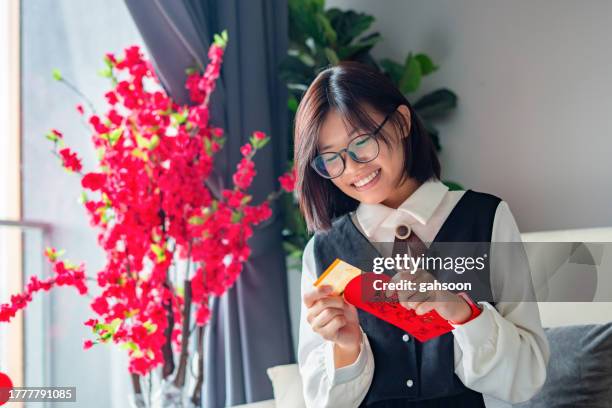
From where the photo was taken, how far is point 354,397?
106 centimetres

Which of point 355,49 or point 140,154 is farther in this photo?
point 355,49

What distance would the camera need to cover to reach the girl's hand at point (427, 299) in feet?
2.81

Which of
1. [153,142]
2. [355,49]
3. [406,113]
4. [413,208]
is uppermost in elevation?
[355,49]

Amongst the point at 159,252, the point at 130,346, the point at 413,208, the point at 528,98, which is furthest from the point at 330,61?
the point at 413,208

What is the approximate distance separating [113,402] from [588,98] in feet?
5.76

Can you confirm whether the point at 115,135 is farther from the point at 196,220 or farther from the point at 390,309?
the point at 390,309

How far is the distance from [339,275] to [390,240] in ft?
0.75

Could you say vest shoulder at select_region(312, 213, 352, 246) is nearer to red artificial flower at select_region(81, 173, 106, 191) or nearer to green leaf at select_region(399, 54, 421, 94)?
red artificial flower at select_region(81, 173, 106, 191)

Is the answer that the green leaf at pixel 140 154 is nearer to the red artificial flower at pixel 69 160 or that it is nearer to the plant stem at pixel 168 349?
the red artificial flower at pixel 69 160

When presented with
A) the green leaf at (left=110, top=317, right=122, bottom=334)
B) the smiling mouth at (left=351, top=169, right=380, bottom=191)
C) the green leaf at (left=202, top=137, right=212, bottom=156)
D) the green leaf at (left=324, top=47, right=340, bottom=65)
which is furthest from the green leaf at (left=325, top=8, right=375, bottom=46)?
the smiling mouth at (left=351, top=169, right=380, bottom=191)

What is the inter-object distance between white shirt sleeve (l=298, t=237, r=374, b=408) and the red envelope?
0.14 m

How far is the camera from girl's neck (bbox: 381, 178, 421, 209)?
113 cm

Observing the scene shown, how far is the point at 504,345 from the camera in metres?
0.93

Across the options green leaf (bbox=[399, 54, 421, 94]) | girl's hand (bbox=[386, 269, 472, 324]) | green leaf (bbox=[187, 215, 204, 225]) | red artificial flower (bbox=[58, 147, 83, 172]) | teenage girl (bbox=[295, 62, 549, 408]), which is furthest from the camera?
green leaf (bbox=[399, 54, 421, 94])
